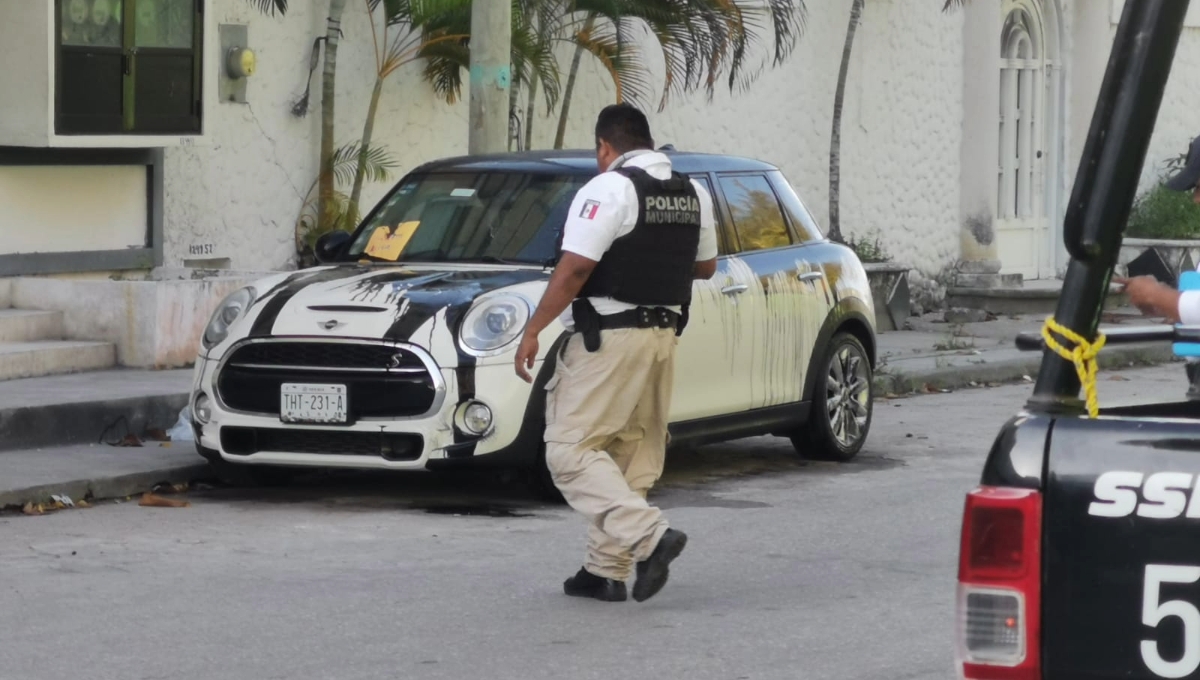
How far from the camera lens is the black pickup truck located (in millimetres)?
3271

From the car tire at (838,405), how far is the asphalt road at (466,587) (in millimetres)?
318

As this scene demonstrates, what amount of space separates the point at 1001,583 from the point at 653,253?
383cm

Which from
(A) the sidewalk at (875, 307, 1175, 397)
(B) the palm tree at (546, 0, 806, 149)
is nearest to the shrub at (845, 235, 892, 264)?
(A) the sidewalk at (875, 307, 1175, 397)

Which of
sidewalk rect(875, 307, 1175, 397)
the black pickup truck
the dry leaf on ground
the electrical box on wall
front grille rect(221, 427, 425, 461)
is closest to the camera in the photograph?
the black pickup truck

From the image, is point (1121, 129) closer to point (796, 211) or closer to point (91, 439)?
point (796, 211)

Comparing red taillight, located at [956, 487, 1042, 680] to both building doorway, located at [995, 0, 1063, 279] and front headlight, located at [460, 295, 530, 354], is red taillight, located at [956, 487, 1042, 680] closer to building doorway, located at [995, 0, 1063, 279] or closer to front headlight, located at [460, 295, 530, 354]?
front headlight, located at [460, 295, 530, 354]

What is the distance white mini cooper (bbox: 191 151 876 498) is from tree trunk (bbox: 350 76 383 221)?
3995 mm

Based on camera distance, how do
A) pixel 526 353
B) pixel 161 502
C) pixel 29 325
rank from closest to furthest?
1. pixel 526 353
2. pixel 161 502
3. pixel 29 325

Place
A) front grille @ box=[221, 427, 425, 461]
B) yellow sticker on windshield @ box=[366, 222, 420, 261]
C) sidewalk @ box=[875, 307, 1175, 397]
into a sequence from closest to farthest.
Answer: front grille @ box=[221, 427, 425, 461] → yellow sticker on windshield @ box=[366, 222, 420, 261] → sidewalk @ box=[875, 307, 1175, 397]

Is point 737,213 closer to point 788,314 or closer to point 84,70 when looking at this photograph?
point 788,314

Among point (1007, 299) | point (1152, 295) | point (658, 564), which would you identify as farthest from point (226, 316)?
point (1007, 299)

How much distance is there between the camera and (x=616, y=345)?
23.1 feet

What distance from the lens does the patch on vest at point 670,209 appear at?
7.12 meters

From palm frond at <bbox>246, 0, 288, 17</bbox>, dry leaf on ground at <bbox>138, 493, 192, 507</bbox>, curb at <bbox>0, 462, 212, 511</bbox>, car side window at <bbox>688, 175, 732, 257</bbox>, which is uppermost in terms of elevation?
palm frond at <bbox>246, 0, 288, 17</bbox>
